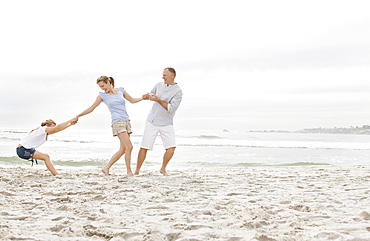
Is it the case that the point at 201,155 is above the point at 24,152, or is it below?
below

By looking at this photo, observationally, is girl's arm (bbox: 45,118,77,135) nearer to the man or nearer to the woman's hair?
the woman's hair

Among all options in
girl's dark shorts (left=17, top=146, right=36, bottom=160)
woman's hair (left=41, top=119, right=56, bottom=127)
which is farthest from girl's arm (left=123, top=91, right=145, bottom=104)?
girl's dark shorts (left=17, top=146, right=36, bottom=160)

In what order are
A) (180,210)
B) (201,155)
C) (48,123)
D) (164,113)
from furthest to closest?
(201,155) → (164,113) → (48,123) → (180,210)

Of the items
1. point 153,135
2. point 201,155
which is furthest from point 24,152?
point 201,155

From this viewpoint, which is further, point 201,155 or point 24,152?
point 201,155

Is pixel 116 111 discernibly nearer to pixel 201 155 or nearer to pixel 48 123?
pixel 48 123

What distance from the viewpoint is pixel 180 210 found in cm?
367

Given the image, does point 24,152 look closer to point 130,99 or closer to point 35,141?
point 35,141

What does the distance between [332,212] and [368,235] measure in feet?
2.68

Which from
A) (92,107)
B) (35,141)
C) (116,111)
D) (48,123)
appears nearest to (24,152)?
(35,141)

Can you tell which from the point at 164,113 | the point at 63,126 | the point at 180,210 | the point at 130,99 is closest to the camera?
the point at 180,210

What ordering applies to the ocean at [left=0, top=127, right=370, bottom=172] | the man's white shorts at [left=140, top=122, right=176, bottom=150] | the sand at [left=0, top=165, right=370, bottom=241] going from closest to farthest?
the sand at [left=0, top=165, right=370, bottom=241]
the man's white shorts at [left=140, top=122, right=176, bottom=150]
the ocean at [left=0, top=127, right=370, bottom=172]

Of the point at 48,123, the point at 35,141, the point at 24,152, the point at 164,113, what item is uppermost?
the point at 164,113

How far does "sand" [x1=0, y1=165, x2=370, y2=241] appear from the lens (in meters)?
2.89
